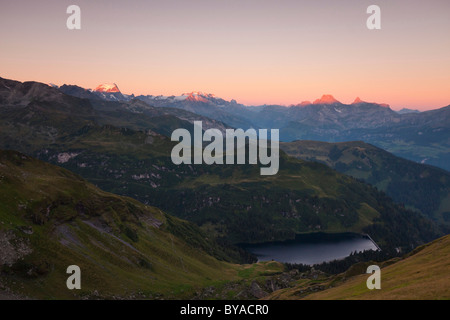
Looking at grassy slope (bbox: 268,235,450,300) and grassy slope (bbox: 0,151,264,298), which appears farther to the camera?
grassy slope (bbox: 0,151,264,298)

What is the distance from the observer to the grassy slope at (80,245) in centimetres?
10656

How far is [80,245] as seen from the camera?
135875 millimetres

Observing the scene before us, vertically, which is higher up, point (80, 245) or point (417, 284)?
point (417, 284)

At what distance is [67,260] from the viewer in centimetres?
11819

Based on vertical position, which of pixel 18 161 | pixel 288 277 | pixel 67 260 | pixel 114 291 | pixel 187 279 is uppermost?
pixel 18 161

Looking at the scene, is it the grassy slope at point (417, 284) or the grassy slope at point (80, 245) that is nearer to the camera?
the grassy slope at point (417, 284)

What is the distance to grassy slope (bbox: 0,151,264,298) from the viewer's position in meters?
107

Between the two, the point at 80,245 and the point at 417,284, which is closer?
the point at 417,284

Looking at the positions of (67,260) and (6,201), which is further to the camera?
(6,201)

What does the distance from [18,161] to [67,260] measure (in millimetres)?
93789

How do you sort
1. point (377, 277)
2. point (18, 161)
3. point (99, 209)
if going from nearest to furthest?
point (377, 277)
point (99, 209)
point (18, 161)
